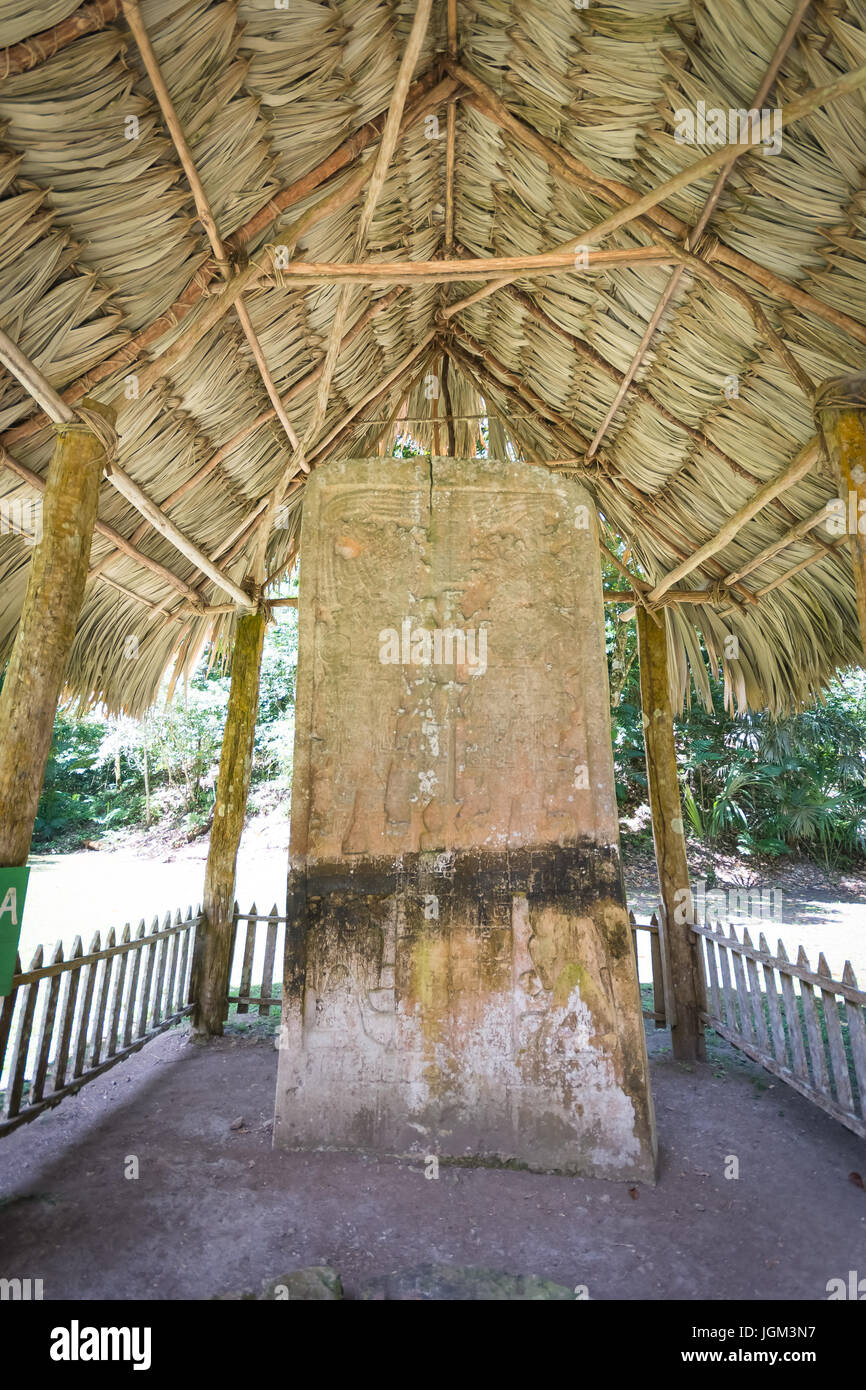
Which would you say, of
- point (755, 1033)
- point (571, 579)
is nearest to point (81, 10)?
point (571, 579)

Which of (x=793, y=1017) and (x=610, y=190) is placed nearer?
(x=610, y=190)

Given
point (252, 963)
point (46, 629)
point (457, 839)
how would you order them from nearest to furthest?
1. point (46, 629)
2. point (457, 839)
3. point (252, 963)

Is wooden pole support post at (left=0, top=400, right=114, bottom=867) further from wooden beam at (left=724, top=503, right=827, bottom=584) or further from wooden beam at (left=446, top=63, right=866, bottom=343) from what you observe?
wooden beam at (left=724, top=503, right=827, bottom=584)

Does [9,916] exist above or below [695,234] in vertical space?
below

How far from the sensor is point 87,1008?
3990mm

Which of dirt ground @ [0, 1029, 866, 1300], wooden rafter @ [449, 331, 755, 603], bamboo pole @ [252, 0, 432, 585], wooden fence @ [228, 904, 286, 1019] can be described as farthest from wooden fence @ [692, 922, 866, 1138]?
bamboo pole @ [252, 0, 432, 585]

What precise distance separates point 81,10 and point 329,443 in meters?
3.29

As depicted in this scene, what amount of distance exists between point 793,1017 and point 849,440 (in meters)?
2.92

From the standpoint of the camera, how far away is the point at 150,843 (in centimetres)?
1505

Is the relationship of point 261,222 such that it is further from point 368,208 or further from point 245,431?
point 245,431

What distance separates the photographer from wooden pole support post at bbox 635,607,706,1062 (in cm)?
520

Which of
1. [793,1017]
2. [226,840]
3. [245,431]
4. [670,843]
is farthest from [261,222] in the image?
[793,1017]
